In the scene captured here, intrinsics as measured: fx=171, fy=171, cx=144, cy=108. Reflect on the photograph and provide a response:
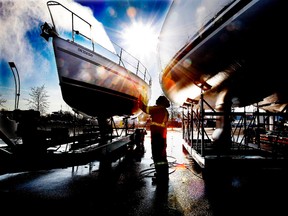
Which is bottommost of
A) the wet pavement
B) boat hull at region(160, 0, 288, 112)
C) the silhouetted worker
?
the wet pavement

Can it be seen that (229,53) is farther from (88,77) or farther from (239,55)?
(88,77)

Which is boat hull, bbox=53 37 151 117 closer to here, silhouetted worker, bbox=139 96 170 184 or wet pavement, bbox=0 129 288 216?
silhouetted worker, bbox=139 96 170 184

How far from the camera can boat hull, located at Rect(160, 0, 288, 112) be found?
1802 mm

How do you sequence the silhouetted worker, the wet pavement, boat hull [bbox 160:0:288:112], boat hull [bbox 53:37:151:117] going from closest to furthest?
1. boat hull [bbox 160:0:288:112]
2. the wet pavement
3. the silhouetted worker
4. boat hull [bbox 53:37:151:117]

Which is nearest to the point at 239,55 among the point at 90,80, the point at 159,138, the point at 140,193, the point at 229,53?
the point at 229,53

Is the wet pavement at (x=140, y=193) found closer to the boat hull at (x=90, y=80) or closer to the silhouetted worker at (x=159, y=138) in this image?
the silhouetted worker at (x=159, y=138)

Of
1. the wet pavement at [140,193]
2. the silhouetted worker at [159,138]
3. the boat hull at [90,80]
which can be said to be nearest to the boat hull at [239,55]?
the silhouetted worker at [159,138]

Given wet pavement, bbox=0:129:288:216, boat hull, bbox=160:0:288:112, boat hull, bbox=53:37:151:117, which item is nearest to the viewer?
boat hull, bbox=160:0:288:112

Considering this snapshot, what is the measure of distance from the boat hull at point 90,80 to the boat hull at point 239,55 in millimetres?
1125

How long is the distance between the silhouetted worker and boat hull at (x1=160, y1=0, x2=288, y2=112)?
2.64 ft

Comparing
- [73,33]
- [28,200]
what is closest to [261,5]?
[28,200]

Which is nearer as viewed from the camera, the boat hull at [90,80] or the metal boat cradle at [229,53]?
the metal boat cradle at [229,53]

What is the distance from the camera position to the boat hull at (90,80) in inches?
154

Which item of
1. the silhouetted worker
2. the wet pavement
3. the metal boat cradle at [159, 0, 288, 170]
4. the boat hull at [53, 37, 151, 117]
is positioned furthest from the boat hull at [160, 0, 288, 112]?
the wet pavement
